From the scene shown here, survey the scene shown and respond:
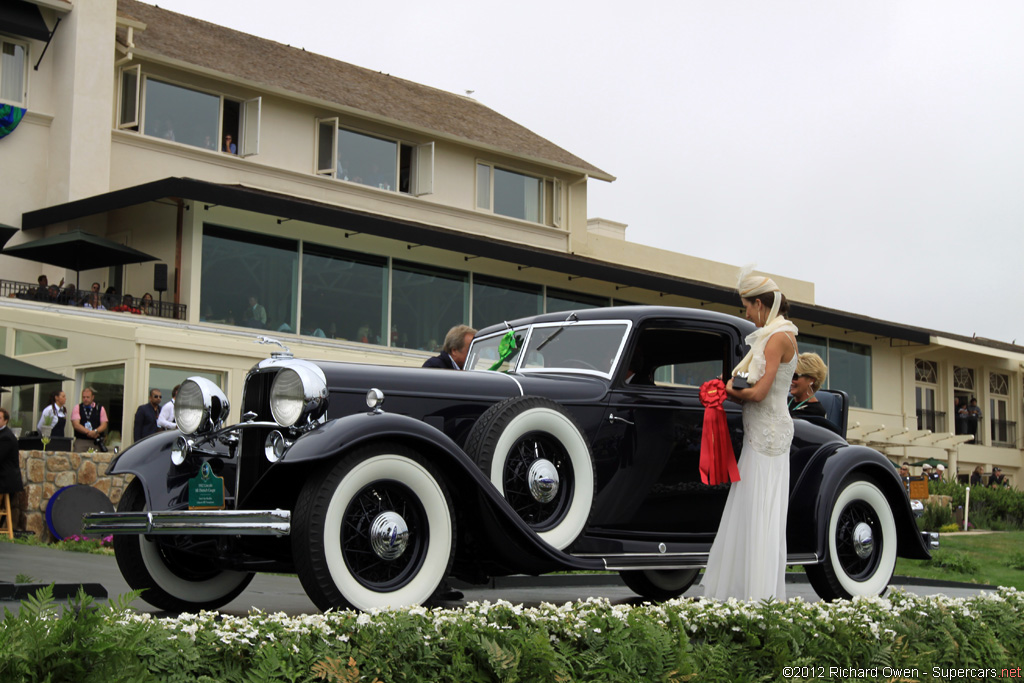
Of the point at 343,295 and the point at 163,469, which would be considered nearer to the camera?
the point at 163,469

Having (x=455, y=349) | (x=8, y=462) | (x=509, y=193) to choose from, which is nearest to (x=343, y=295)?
(x=509, y=193)

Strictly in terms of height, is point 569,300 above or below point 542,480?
above

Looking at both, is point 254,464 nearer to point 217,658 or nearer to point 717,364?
point 217,658

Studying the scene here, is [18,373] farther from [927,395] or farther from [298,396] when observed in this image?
[927,395]

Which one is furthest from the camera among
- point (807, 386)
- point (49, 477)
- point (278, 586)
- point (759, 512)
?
point (49, 477)

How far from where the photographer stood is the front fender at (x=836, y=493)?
7.35 m

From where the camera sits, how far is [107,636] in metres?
3.37

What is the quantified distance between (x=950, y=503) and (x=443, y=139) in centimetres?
1531

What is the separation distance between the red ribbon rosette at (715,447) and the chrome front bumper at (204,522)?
2444mm

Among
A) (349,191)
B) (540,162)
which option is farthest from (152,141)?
(540,162)

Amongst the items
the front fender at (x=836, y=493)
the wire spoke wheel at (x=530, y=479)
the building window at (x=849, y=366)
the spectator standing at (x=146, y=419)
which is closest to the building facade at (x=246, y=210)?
the spectator standing at (x=146, y=419)

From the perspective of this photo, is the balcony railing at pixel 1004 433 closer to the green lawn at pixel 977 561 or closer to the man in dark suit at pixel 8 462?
the green lawn at pixel 977 561

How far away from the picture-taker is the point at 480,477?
5.77 meters

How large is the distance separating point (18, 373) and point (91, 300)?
6490 millimetres
